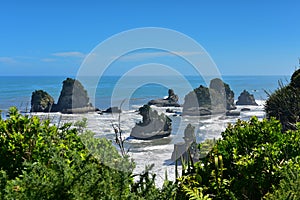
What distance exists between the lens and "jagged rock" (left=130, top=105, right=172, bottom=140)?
2.79 metres

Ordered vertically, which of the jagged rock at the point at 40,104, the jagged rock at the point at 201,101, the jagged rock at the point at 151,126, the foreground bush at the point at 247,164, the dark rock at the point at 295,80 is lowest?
the foreground bush at the point at 247,164

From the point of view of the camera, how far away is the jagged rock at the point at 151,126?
2787 millimetres

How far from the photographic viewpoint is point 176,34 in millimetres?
2680

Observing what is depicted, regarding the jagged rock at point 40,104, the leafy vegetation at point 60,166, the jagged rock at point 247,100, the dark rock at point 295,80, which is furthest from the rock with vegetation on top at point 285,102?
the jagged rock at point 247,100

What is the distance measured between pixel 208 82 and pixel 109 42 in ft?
2.76

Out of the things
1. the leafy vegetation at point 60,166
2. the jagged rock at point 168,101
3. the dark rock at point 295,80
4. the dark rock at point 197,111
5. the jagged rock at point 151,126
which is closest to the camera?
the leafy vegetation at point 60,166

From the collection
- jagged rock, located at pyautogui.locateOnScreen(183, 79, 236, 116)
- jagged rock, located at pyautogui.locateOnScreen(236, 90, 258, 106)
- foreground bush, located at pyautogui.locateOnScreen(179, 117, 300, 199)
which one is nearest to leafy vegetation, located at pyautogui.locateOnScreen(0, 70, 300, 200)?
foreground bush, located at pyautogui.locateOnScreen(179, 117, 300, 199)

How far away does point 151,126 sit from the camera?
9.48ft

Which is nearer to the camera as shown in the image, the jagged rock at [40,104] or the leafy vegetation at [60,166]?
the leafy vegetation at [60,166]

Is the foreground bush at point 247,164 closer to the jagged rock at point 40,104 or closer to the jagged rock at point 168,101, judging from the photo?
the jagged rock at point 168,101

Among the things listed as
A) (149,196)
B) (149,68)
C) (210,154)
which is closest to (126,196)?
(149,196)

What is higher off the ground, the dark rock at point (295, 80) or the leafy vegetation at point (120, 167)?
the dark rock at point (295, 80)

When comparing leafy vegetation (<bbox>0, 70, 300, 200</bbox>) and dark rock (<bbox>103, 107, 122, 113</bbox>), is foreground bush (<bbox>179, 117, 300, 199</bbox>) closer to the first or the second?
leafy vegetation (<bbox>0, 70, 300, 200</bbox>)

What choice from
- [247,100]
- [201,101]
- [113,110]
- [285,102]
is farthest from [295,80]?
[247,100]
